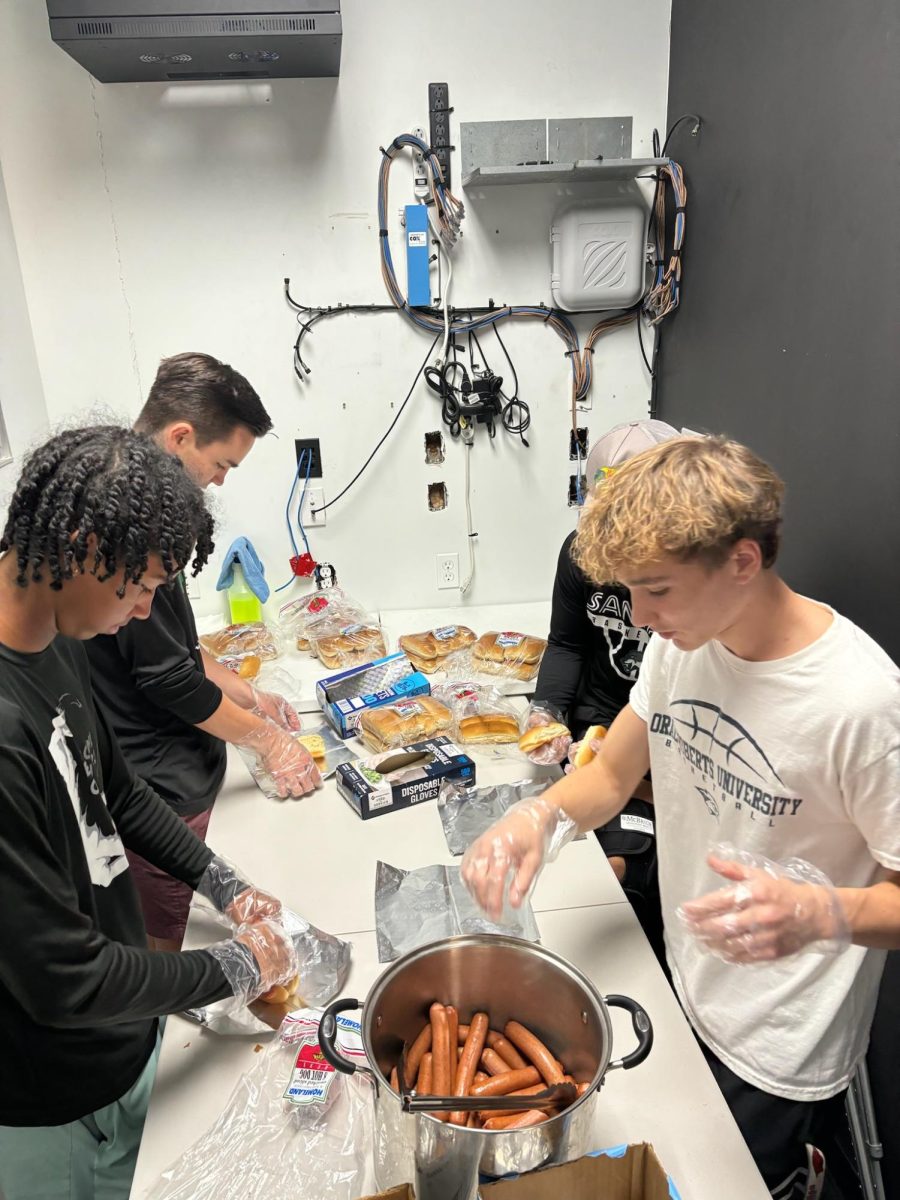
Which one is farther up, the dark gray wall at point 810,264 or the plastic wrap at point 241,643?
the dark gray wall at point 810,264

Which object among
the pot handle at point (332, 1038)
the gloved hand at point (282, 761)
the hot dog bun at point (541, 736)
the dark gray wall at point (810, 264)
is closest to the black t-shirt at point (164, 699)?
the gloved hand at point (282, 761)

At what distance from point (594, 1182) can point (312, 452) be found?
2.47 m

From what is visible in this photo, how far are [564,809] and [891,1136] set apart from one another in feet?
3.65

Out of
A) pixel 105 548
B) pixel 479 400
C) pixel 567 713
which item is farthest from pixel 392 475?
pixel 105 548

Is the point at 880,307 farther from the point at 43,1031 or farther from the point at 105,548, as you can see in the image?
the point at 43,1031

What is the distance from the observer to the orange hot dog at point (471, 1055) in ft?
3.00

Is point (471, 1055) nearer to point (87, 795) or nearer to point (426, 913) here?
point (426, 913)

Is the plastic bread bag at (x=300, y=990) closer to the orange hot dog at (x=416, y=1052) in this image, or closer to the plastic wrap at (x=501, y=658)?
the orange hot dog at (x=416, y=1052)

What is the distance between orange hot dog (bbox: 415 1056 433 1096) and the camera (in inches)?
35.5

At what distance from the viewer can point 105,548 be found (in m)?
0.89

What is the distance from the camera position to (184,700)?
1563mm

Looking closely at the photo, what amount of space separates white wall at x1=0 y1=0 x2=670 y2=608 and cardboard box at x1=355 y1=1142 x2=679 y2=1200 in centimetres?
237

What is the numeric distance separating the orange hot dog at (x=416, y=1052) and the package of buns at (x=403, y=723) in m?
0.89

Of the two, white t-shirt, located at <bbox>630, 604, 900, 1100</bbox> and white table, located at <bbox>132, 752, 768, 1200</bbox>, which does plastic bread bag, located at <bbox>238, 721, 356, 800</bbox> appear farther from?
white t-shirt, located at <bbox>630, 604, 900, 1100</bbox>
